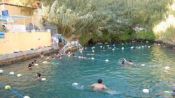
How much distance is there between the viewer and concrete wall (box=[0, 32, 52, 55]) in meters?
38.1

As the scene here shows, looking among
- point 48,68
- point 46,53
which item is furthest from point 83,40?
point 48,68

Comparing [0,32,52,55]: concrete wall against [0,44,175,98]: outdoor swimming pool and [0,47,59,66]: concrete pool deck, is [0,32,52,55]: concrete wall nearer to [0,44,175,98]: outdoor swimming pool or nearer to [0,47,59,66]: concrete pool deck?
[0,47,59,66]: concrete pool deck

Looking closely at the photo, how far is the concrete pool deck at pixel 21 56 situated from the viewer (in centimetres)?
3631

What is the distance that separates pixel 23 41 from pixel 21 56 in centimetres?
300

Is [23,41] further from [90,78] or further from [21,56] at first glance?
[90,78]

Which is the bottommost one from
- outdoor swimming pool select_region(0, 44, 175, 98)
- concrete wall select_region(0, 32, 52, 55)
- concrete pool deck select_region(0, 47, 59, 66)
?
outdoor swimming pool select_region(0, 44, 175, 98)

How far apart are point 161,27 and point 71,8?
16.6 m

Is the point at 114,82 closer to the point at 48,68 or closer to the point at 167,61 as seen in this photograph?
the point at 48,68

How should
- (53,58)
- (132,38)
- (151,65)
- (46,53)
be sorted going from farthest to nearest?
1. (132,38)
2. (46,53)
3. (53,58)
4. (151,65)

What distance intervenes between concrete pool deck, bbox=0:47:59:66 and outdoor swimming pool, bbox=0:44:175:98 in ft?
3.11

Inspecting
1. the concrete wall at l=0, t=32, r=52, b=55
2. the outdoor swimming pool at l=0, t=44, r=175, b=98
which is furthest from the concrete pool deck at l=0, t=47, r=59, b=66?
the outdoor swimming pool at l=0, t=44, r=175, b=98

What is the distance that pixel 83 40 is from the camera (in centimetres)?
6203

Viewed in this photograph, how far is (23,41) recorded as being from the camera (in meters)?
41.9

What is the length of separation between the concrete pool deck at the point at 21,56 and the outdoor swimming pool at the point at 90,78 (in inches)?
37.3
